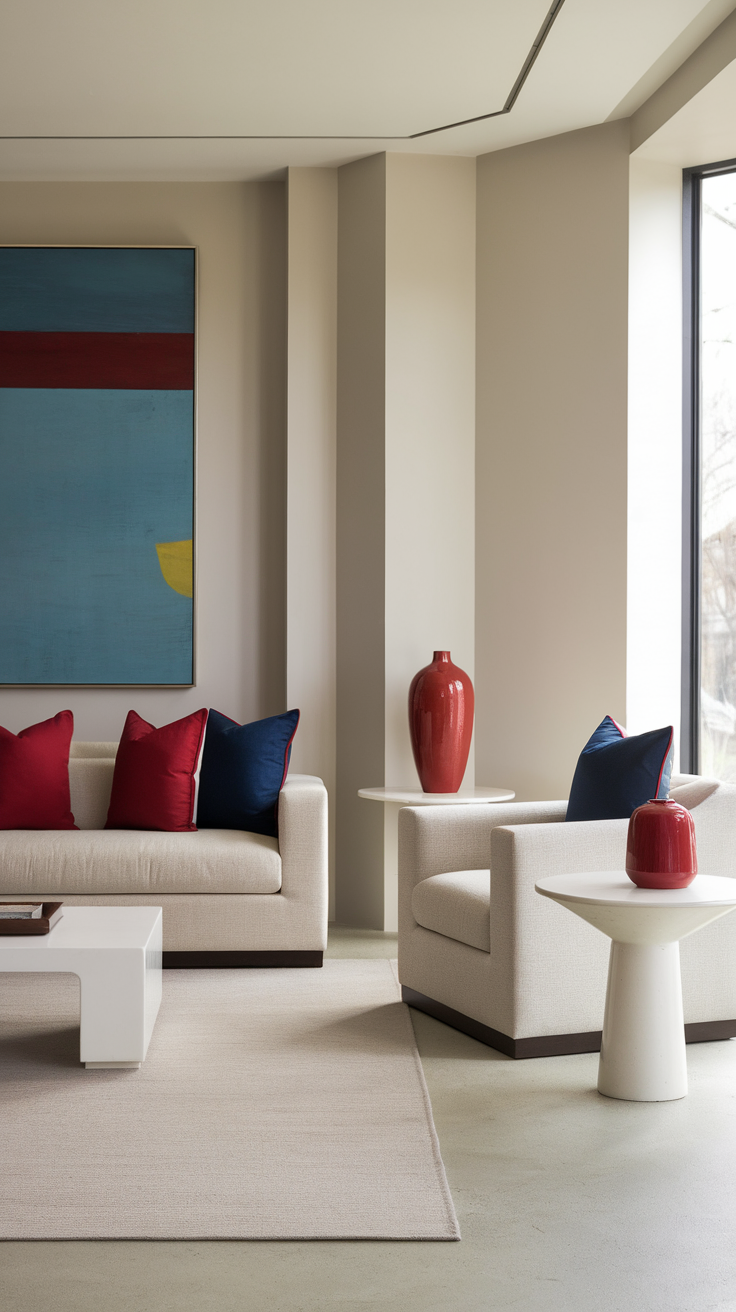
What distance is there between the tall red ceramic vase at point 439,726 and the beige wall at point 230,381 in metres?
0.91

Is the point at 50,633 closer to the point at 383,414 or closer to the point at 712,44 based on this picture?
the point at 383,414

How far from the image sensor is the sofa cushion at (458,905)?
3289 mm

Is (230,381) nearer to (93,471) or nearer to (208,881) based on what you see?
(93,471)

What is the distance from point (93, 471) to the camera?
17.2ft

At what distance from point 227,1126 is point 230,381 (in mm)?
3582

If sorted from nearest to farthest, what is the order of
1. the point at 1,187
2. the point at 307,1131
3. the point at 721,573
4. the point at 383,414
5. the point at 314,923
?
the point at 307,1131, the point at 314,923, the point at 721,573, the point at 383,414, the point at 1,187

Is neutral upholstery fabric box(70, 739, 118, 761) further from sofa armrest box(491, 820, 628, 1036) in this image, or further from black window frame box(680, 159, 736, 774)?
black window frame box(680, 159, 736, 774)

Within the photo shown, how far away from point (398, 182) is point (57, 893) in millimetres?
3241

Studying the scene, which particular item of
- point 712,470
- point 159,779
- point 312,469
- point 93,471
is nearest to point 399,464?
point 312,469

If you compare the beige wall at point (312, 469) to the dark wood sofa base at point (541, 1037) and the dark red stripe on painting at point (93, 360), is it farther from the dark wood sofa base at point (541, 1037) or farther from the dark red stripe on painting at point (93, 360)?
the dark wood sofa base at point (541, 1037)

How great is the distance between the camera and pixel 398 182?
498cm

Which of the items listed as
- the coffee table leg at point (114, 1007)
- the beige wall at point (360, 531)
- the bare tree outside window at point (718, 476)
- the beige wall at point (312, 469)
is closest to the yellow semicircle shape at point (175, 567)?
the beige wall at point (312, 469)

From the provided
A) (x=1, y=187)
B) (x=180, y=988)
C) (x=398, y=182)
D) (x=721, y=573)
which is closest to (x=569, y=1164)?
(x=180, y=988)

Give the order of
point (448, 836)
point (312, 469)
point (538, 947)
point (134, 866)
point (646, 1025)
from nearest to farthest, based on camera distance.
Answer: point (646, 1025)
point (538, 947)
point (448, 836)
point (134, 866)
point (312, 469)
